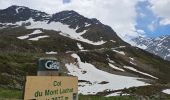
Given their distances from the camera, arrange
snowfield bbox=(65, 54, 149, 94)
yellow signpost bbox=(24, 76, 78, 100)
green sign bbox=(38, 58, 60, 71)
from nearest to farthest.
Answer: yellow signpost bbox=(24, 76, 78, 100) < green sign bbox=(38, 58, 60, 71) < snowfield bbox=(65, 54, 149, 94)

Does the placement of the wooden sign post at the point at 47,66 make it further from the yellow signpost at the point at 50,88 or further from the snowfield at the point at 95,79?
the snowfield at the point at 95,79

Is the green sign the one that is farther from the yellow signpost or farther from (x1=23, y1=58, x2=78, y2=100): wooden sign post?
the yellow signpost

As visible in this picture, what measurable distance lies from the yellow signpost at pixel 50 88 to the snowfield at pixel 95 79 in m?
85.7

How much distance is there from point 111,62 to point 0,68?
92.2 metres

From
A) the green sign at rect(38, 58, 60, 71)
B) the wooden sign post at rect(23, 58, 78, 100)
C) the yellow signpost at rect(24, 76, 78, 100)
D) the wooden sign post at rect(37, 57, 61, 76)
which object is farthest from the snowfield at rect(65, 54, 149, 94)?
the green sign at rect(38, 58, 60, 71)

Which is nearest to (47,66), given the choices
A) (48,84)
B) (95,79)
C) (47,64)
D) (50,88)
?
(47,64)

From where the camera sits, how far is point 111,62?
187 metres

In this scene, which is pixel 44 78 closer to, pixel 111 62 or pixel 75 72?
pixel 75 72

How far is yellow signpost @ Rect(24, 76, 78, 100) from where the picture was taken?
40.1 ft

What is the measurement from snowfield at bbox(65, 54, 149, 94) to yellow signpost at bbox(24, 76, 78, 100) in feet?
281

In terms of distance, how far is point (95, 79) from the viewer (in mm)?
130625

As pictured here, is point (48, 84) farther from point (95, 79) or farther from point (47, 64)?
point (95, 79)

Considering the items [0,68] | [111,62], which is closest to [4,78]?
[0,68]

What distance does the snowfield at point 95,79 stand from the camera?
111225mm
